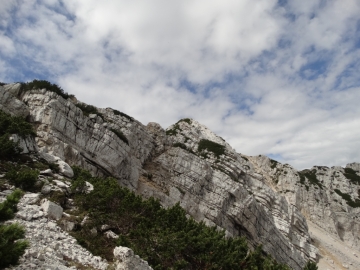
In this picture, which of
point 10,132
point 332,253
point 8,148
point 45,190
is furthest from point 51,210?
point 332,253

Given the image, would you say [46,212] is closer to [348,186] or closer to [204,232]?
[204,232]

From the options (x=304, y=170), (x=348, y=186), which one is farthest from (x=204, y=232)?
(x=304, y=170)

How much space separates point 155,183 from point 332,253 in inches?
1891

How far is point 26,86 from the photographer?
3434 centimetres

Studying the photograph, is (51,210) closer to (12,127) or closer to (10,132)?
(10,132)

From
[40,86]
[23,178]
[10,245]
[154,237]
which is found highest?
[40,86]

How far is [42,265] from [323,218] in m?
86.8

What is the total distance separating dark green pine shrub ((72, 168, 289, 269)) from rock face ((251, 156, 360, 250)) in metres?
68.6

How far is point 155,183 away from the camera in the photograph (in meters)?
43.9

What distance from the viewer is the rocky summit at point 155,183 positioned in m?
12.9

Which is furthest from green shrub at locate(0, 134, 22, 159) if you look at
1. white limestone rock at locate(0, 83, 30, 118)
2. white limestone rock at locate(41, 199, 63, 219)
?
white limestone rock at locate(0, 83, 30, 118)

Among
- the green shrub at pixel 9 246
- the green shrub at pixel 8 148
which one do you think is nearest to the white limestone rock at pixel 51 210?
the green shrub at pixel 9 246

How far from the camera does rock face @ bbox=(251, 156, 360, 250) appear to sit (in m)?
80.6

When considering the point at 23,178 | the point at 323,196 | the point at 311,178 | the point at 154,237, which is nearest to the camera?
the point at 154,237
